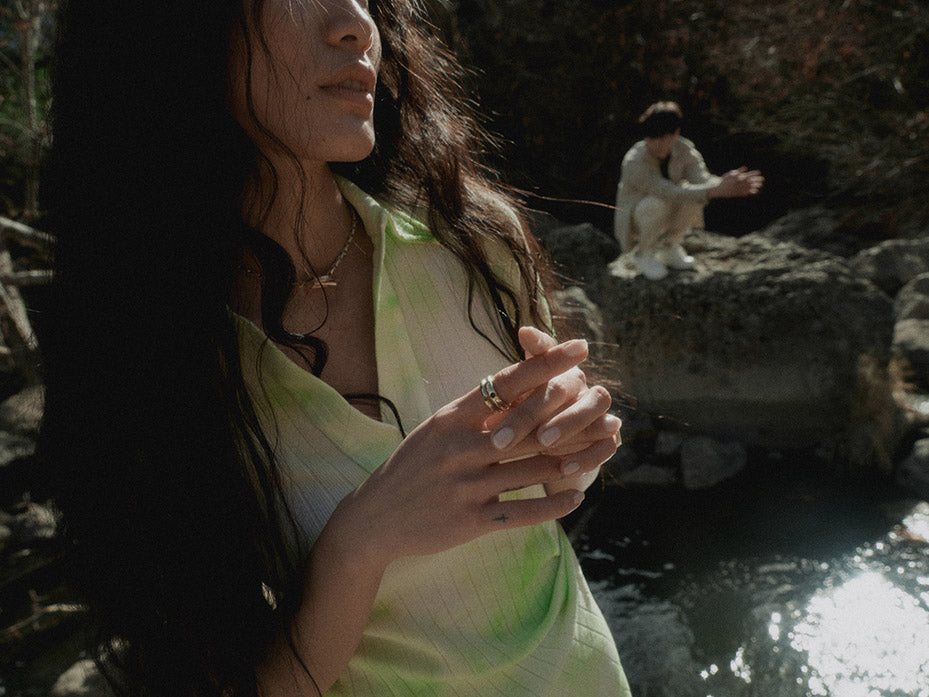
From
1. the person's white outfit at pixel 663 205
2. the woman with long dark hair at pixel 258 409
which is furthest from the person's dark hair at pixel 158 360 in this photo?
the person's white outfit at pixel 663 205

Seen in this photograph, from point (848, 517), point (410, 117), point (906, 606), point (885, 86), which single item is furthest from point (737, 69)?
point (410, 117)

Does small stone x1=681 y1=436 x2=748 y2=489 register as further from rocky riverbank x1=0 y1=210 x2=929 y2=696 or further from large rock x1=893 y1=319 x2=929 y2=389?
large rock x1=893 y1=319 x2=929 y2=389

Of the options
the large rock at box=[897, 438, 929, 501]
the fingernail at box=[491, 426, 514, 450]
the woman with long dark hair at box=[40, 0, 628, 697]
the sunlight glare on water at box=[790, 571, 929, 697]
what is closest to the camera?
the fingernail at box=[491, 426, 514, 450]

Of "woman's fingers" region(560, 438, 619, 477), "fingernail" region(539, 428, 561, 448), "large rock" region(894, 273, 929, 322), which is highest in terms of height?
"fingernail" region(539, 428, 561, 448)

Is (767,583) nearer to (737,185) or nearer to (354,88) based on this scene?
(737,185)

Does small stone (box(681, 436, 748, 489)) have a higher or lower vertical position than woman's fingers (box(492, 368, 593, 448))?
lower

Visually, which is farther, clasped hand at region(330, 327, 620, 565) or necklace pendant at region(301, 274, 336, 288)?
necklace pendant at region(301, 274, 336, 288)

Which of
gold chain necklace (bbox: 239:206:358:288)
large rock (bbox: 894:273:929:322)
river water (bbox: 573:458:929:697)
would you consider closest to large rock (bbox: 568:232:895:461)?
river water (bbox: 573:458:929:697)

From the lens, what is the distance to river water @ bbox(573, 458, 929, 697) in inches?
127

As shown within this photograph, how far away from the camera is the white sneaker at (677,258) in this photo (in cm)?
564

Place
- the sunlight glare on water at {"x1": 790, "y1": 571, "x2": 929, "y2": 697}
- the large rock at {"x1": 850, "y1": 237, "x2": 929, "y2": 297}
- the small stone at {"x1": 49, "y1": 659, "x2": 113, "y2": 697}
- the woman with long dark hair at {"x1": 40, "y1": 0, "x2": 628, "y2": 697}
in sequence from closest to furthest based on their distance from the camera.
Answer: the woman with long dark hair at {"x1": 40, "y1": 0, "x2": 628, "y2": 697} → the sunlight glare on water at {"x1": 790, "y1": 571, "x2": 929, "y2": 697} → the small stone at {"x1": 49, "y1": 659, "x2": 113, "y2": 697} → the large rock at {"x1": 850, "y1": 237, "x2": 929, "y2": 297}

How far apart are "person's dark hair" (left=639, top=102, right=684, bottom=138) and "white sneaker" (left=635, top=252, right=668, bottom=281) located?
90cm

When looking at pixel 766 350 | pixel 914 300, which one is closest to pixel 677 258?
pixel 766 350

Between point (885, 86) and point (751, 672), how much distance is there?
8.19 meters
